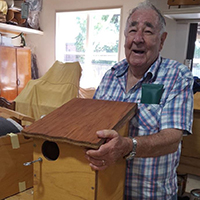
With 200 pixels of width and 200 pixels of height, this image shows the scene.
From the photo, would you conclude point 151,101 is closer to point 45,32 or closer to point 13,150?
point 13,150

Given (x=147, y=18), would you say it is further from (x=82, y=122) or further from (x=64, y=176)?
(x=64, y=176)

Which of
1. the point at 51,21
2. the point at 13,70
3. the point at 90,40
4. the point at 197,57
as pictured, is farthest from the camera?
the point at 51,21

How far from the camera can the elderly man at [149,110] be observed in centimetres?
71

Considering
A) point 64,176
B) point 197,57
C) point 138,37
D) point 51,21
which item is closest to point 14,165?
point 64,176

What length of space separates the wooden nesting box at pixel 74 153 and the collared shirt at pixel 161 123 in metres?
0.11

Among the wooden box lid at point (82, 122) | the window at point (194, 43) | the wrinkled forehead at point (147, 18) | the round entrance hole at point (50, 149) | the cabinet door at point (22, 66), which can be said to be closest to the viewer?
the wooden box lid at point (82, 122)

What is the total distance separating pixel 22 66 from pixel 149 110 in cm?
425

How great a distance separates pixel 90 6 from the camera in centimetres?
462

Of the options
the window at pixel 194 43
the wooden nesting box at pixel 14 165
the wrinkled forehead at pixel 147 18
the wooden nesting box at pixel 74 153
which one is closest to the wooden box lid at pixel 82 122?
the wooden nesting box at pixel 74 153

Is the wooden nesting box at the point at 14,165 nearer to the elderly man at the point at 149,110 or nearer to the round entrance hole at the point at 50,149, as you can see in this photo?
the round entrance hole at the point at 50,149

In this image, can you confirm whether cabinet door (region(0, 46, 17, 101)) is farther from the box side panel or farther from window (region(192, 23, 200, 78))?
the box side panel

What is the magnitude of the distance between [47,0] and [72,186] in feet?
17.0

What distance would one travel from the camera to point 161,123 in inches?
33.8

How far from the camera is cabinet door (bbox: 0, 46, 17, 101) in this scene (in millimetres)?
4211
